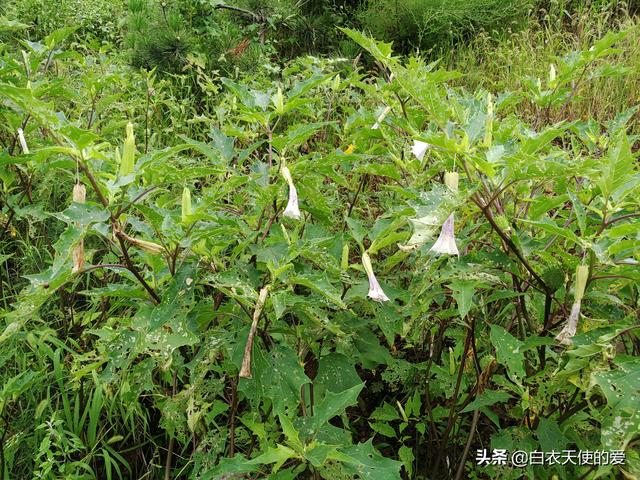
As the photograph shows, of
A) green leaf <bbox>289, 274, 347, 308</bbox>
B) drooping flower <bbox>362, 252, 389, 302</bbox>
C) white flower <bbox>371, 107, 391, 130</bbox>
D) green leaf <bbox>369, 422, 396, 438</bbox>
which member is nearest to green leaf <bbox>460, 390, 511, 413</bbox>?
green leaf <bbox>369, 422, 396, 438</bbox>

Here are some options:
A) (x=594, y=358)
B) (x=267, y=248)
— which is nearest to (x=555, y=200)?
(x=594, y=358)

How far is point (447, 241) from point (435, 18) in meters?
5.07

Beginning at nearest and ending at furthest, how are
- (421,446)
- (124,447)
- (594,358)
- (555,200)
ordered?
(594,358) < (555,200) < (421,446) < (124,447)

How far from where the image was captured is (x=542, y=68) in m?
4.44

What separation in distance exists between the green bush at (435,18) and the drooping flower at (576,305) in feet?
16.3

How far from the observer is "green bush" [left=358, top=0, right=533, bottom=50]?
5.63 meters

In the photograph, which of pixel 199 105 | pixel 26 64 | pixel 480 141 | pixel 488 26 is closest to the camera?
pixel 480 141

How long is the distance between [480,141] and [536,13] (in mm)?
5588

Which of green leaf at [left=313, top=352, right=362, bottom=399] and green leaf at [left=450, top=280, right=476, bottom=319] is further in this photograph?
green leaf at [left=313, top=352, right=362, bottom=399]

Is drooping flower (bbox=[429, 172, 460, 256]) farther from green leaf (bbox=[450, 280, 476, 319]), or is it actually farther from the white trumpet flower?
the white trumpet flower

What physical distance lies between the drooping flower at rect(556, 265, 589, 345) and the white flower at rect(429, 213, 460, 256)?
0.23 metres

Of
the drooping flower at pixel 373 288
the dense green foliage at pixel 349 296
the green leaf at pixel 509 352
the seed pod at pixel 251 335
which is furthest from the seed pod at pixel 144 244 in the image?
the green leaf at pixel 509 352

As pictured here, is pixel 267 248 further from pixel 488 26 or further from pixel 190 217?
pixel 488 26

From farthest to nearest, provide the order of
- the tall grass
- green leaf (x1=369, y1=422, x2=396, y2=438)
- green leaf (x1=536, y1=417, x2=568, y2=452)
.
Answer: the tall grass
green leaf (x1=369, y1=422, x2=396, y2=438)
green leaf (x1=536, y1=417, x2=568, y2=452)
